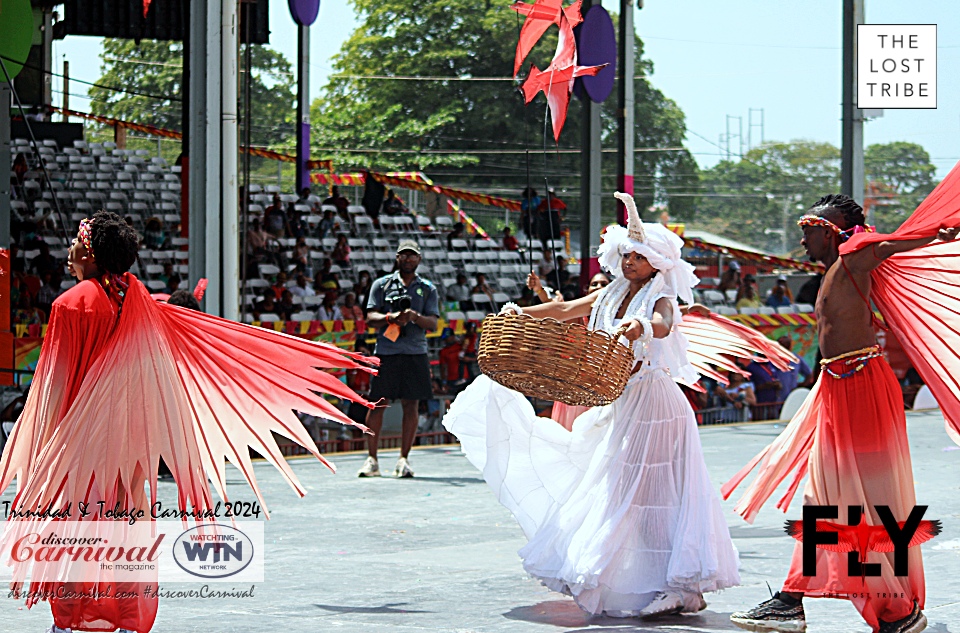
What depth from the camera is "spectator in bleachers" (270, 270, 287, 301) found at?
16844mm

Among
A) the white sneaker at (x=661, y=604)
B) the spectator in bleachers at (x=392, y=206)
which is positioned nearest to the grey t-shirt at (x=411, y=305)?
the white sneaker at (x=661, y=604)

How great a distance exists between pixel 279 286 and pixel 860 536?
516 inches

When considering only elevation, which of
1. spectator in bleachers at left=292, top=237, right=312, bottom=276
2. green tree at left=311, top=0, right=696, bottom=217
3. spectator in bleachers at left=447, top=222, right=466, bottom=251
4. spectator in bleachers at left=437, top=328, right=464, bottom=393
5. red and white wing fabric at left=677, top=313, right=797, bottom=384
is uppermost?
green tree at left=311, top=0, right=696, bottom=217

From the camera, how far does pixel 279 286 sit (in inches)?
694

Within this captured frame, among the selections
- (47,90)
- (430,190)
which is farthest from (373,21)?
(430,190)

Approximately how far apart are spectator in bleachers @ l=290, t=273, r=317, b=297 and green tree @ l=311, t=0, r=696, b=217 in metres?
35.7

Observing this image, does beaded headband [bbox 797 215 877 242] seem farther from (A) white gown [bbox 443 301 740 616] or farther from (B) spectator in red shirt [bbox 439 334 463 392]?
(B) spectator in red shirt [bbox 439 334 463 392]

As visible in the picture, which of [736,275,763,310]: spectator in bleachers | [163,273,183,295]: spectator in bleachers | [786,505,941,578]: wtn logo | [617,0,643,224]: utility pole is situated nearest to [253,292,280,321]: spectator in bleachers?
[163,273,183,295]: spectator in bleachers

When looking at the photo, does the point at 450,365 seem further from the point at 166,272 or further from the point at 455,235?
the point at 455,235

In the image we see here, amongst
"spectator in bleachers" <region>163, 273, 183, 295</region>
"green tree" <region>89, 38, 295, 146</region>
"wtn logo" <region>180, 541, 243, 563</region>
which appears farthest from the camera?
"green tree" <region>89, 38, 295, 146</region>

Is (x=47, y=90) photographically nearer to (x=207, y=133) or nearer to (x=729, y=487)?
(x=207, y=133)

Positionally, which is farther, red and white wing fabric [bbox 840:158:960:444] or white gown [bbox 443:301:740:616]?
white gown [bbox 443:301:740:616]

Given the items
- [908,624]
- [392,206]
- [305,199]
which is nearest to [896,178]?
[392,206]

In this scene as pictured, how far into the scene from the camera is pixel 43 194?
23.7 metres
